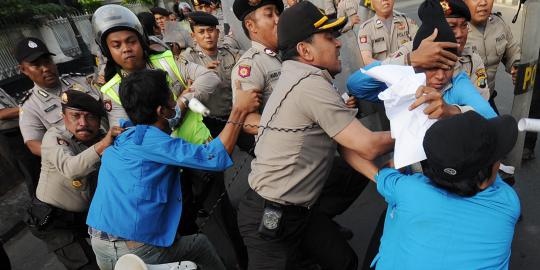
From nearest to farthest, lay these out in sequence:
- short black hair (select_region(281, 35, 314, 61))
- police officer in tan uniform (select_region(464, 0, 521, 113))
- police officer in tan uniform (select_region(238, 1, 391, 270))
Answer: police officer in tan uniform (select_region(238, 1, 391, 270)) < short black hair (select_region(281, 35, 314, 61)) < police officer in tan uniform (select_region(464, 0, 521, 113))

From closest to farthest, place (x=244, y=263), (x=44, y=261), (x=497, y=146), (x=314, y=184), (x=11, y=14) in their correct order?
(x=497, y=146) < (x=314, y=184) < (x=244, y=263) < (x=44, y=261) < (x=11, y=14)

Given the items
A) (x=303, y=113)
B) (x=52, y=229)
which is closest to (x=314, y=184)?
(x=303, y=113)

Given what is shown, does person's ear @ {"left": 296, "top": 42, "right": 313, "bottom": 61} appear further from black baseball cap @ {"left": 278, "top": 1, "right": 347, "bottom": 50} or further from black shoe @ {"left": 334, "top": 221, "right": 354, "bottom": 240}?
black shoe @ {"left": 334, "top": 221, "right": 354, "bottom": 240}

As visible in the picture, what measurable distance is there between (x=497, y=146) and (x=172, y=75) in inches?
82.3

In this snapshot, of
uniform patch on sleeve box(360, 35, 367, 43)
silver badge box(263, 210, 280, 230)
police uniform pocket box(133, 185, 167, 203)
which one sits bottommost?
silver badge box(263, 210, 280, 230)

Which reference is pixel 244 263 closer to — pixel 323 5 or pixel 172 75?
pixel 172 75

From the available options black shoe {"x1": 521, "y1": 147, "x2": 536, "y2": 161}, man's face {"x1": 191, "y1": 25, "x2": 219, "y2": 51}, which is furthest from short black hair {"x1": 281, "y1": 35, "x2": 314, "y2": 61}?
black shoe {"x1": 521, "y1": 147, "x2": 536, "y2": 161}

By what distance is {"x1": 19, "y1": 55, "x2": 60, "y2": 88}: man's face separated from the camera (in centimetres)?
303

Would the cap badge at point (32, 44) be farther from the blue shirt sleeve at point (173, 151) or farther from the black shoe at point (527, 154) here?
the black shoe at point (527, 154)

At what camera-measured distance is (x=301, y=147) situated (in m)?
1.81

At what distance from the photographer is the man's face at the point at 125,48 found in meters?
2.47

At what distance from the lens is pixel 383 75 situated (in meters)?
1.57

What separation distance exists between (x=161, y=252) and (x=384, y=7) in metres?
3.15

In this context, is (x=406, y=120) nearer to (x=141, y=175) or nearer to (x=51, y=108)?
(x=141, y=175)
